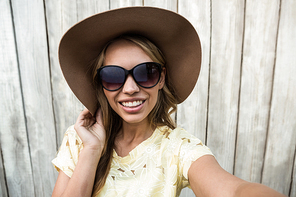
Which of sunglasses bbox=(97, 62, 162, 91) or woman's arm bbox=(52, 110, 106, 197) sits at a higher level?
sunglasses bbox=(97, 62, 162, 91)

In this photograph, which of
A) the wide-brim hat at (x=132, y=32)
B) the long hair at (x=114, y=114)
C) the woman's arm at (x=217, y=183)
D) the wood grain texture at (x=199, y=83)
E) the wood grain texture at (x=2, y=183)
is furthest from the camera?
the wood grain texture at (x=2, y=183)

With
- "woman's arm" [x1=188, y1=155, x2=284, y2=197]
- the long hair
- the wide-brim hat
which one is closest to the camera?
"woman's arm" [x1=188, y1=155, x2=284, y2=197]

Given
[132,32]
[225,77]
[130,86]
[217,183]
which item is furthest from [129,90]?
[225,77]

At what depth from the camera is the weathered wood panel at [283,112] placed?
143cm

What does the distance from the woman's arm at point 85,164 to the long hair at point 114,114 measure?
4 centimetres

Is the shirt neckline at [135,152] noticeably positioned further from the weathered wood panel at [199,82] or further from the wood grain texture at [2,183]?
the wood grain texture at [2,183]

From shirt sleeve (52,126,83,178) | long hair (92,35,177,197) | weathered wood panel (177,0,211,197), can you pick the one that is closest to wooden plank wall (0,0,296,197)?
weathered wood panel (177,0,211,197)

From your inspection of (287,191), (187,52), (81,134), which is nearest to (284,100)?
(287,191)

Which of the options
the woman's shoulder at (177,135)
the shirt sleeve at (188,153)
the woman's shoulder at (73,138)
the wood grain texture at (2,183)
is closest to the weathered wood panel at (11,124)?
the wood grain texture at (2,183)

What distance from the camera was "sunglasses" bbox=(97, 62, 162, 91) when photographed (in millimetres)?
865

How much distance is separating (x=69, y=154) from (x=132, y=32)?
0.73m

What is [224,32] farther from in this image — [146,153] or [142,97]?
[146,153]

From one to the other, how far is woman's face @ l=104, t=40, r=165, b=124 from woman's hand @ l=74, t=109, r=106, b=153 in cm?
21

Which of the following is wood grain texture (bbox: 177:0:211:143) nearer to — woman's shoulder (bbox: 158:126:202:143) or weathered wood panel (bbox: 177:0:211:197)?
weathered wood panel (bbox: 177:0:211:197)
